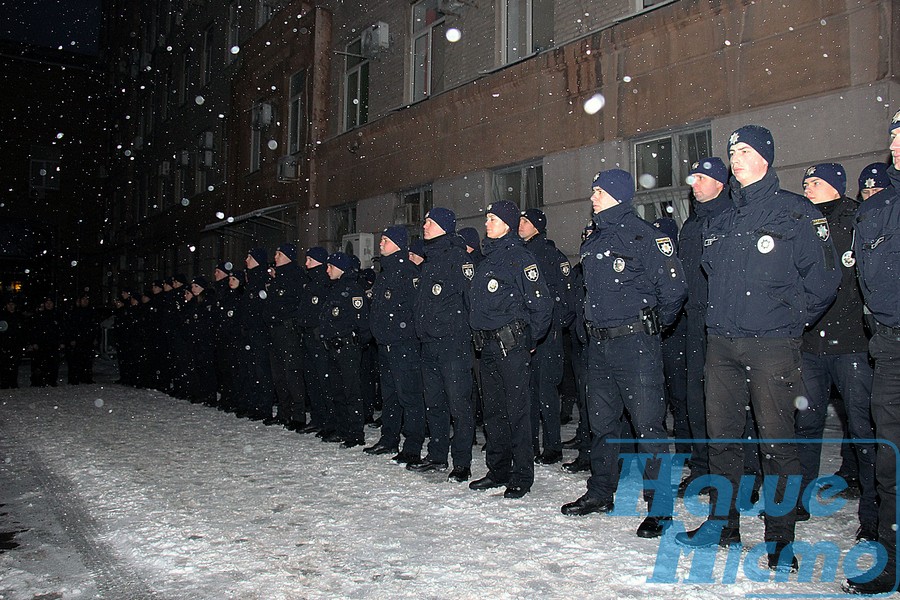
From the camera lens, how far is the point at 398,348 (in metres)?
6.54

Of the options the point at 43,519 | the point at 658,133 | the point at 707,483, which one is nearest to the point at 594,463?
the point at 707,483

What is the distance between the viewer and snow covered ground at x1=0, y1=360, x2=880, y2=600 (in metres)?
3.52

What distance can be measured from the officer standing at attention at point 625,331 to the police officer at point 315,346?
3785 millimetres

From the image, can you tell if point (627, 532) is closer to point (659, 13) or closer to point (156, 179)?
point (659, 13)

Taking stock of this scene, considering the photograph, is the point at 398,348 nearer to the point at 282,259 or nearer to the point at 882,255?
the point at 282,259

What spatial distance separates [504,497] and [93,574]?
2.73 m

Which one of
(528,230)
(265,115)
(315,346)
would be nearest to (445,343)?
(528,230)

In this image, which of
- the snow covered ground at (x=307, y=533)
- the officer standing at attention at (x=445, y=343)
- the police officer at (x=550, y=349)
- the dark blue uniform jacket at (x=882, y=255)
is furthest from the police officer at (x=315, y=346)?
the dark blue uniform jacket at (x=882, y=255)

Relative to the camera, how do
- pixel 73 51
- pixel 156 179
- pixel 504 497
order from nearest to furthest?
1. pixel 504 497
2. pixel 156 179
3. pixel 73 51

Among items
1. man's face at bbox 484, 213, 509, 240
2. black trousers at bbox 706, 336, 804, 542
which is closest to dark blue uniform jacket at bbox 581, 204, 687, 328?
black trousers at bbox 706, 336, 804, 542

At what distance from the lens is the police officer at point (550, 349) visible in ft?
20.9

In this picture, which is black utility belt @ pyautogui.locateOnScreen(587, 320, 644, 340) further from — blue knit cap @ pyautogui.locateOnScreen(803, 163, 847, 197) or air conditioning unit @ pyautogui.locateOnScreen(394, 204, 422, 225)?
air conditioning unit @ pyautogui.locateOnScreen(394, 204, 422, 225)

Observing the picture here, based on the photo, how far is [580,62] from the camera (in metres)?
10.1

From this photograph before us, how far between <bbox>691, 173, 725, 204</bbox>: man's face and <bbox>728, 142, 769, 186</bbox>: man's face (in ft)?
3.62
